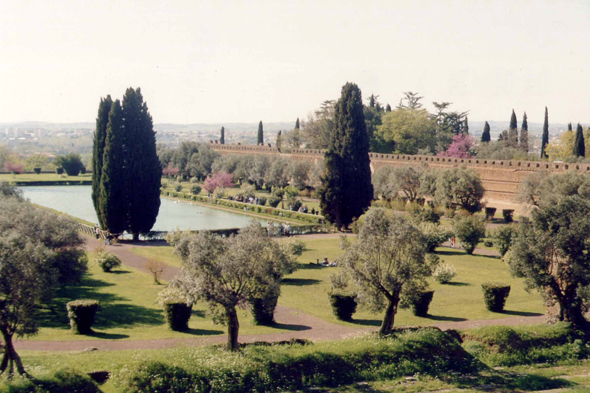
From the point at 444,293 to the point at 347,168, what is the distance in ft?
51.5

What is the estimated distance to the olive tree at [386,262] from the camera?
574 inches

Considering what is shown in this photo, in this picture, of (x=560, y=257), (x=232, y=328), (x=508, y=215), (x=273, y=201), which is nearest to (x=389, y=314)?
(x=232, y=328)

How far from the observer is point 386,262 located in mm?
14852

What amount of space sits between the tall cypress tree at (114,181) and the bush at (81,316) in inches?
613

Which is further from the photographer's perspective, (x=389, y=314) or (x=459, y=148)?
(x=459, y=148)

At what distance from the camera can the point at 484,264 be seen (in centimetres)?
2636

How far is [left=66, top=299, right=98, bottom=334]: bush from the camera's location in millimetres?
16047

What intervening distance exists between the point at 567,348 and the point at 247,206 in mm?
32161

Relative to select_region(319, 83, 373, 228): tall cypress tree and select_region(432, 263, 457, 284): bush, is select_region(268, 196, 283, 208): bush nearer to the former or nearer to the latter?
select_region(319, 83, 373, 228): tall cypress tree

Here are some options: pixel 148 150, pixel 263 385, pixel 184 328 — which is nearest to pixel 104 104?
pixel 148 150

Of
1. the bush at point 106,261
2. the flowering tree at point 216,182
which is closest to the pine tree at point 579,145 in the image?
the flowering tree at point 216,182

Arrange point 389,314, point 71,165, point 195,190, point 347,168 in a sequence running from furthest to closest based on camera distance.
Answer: point 71,165 → point 195,190 → point 347,168 → point 389,314

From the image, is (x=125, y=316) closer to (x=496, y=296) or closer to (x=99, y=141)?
(x=496, y=296)

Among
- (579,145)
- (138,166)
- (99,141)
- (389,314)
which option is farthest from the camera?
(579,145)
